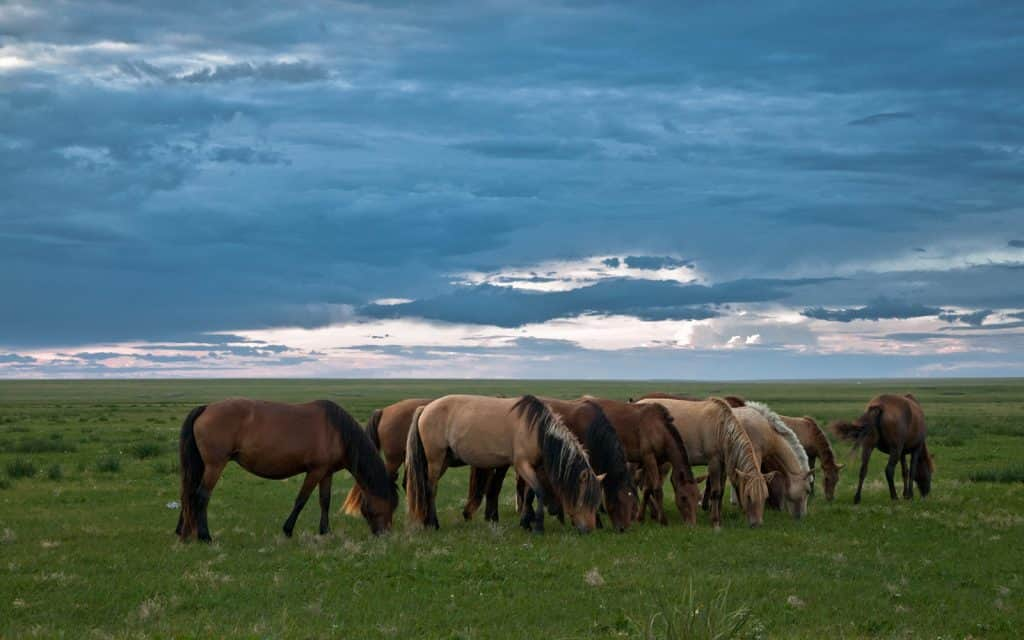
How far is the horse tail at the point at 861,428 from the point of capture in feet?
61.7

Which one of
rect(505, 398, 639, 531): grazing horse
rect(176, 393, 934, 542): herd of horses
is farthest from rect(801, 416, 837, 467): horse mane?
rect(505, 398, 639, 531): grazing horse

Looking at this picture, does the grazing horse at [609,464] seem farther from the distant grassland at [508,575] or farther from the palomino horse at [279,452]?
the palomino horse at [279,452]

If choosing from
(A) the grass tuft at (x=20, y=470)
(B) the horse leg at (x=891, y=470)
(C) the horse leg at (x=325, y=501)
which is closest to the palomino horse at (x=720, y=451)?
(B) the horse leg at (x=891, y=470)

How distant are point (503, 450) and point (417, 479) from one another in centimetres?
156

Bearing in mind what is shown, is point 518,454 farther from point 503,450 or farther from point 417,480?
point 417,480

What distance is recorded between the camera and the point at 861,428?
18.9m

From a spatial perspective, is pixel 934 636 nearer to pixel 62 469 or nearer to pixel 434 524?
pixel 434 524

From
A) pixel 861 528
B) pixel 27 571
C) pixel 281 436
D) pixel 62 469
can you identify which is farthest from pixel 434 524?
pixel 62 469

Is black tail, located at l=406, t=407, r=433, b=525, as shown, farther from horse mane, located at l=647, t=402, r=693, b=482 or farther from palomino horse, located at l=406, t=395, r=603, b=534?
horse mane, located at l=647, t=402, r=693, b=482

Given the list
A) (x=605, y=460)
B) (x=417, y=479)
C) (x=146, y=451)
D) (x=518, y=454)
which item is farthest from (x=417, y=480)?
(x=146, y=451)

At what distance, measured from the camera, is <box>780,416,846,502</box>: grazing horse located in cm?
1892

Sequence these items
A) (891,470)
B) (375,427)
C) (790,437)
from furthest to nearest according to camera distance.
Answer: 1. (891,470)
2. (375,427)
3. (790,437)

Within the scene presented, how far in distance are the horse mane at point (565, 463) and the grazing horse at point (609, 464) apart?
39 cm

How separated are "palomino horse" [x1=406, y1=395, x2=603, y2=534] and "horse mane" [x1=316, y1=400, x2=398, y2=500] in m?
1.04
